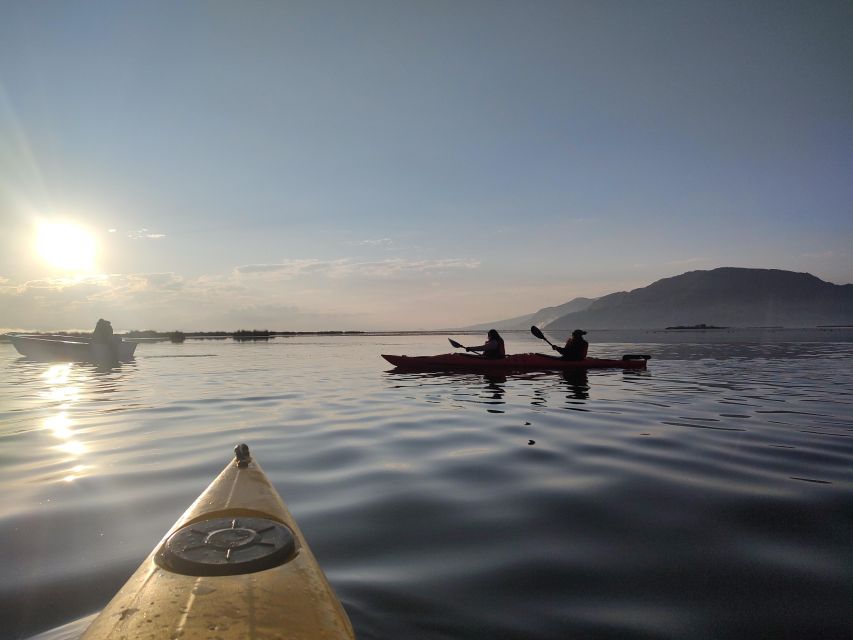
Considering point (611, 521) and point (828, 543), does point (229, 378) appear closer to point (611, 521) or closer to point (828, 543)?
point (611, 521)

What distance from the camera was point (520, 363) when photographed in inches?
760

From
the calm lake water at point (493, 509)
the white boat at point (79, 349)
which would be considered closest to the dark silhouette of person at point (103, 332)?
the white boat at point (79, 349)

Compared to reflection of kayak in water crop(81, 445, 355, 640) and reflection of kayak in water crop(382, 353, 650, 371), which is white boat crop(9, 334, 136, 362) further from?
reflection of kayak in water crop(81, 445, 355, 640)

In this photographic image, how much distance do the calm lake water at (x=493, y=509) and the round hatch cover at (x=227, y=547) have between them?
0.68 m

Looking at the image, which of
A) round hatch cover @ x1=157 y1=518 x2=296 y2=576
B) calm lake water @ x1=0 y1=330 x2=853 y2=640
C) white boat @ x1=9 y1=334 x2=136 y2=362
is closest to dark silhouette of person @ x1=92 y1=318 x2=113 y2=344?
white boat @ x1=9 y1=334 x2=136 y2=362

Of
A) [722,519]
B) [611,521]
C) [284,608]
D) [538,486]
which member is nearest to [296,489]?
[538,486]

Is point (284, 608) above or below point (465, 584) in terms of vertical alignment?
above

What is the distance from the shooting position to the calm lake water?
9.67 ft

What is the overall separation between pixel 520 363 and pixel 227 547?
1752 centimetres

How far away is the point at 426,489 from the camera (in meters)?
5.41

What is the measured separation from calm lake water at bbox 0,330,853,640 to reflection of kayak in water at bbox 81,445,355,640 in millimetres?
662

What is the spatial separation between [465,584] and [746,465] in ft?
16.1

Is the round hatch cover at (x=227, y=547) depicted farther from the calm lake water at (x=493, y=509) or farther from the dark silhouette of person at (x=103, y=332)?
the dark silhouette of person at (x=103, y=332)

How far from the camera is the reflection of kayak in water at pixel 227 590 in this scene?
186 centimetres
